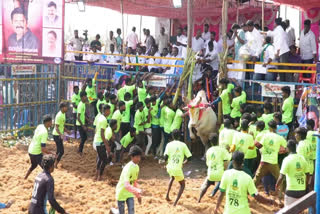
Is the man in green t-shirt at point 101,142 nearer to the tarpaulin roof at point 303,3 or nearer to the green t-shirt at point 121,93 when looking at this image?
the green t-shirt at point 121,93

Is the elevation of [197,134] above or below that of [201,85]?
below

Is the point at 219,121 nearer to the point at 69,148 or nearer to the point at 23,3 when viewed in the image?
the point at 69,148

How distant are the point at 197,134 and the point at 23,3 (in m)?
7.91

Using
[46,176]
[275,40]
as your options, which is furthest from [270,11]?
[46,176]

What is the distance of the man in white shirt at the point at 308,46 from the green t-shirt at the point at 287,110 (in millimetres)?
2565

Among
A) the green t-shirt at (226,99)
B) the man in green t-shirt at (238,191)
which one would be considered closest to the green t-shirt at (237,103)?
the green t-shirt at (226,99)

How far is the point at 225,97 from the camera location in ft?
38.2

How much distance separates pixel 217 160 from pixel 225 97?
3.22 metres

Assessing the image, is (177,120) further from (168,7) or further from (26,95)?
(168,7)

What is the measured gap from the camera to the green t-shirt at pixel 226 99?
11633 mm

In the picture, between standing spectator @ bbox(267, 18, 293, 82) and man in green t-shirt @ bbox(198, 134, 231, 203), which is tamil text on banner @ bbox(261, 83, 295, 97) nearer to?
standing spectator @ bbox(267, 18, 293, 82)

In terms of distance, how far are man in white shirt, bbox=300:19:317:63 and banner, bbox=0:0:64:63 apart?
8312 millimetres

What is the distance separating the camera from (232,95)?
11797mm

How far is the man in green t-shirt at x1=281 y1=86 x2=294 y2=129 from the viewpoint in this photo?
10422 millimetres
